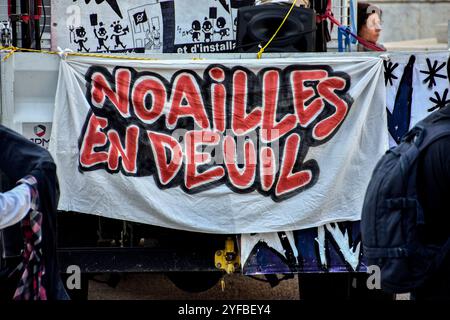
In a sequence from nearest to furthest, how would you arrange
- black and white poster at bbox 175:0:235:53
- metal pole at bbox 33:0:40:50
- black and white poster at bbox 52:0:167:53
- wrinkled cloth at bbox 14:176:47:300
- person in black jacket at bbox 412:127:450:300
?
1. person in black jacket at bbox 412:127:450:300
2. wrinkled cloth at bbox 14:176:47:300
3. metal pole at bbox 33:0:40:50
4. black and white poster at bbox 52:0:167:53
5. black and white poster at bbox 175:0:235:53

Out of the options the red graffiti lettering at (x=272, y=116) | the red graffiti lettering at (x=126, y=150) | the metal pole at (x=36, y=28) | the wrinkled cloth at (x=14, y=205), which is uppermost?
the metal pole at (x=36, y=28)

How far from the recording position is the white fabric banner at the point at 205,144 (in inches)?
250

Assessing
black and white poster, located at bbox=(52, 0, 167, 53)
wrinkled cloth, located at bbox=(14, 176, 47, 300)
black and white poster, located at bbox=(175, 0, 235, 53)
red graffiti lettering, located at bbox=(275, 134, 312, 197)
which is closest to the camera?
wrinkled cloth, located at bbox=(14, 176, 47, 300)

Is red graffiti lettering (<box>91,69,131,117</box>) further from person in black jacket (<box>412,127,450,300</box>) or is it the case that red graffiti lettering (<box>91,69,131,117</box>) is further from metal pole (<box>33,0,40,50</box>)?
person in black jacket (<box>412,127,450,300</box>)

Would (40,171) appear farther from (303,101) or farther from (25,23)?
(25,23)

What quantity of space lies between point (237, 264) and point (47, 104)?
5.83 feet

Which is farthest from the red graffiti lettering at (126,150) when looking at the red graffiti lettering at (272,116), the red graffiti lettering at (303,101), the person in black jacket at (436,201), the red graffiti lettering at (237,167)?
the person in black jacket at (436,201)

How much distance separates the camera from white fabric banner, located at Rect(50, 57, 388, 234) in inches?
250

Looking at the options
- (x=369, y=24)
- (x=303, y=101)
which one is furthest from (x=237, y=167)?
(x=369, y=24)

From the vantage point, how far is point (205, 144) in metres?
6.38

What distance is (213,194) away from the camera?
20.9 ft

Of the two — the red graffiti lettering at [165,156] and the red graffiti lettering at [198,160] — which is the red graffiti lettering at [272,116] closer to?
the red graffiti lettering at [198,160]

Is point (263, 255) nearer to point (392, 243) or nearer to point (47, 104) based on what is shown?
point (47, 104)

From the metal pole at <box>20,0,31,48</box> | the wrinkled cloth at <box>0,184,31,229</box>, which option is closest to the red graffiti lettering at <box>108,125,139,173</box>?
the metal pole at <box>20,0,31,48</box>
